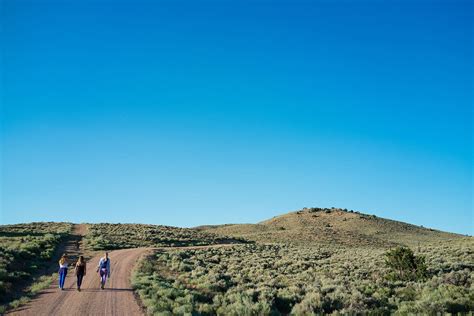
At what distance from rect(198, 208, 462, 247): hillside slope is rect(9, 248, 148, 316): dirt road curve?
5401cm

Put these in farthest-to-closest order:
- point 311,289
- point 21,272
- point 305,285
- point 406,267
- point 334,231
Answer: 1. point 334,231
2. point 406,267
3. point 21,272
4. point 305,285
5. point 311,289

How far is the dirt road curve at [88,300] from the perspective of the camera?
15.4 metres

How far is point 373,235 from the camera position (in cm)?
8738

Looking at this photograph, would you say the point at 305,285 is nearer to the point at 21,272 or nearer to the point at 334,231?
the point at 21,272

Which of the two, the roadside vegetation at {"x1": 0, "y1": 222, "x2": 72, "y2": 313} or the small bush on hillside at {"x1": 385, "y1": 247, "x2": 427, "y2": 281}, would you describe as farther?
the small bush on hillside at {"x1": 385, "y1": 247, "x2": 427, "y2": 281}

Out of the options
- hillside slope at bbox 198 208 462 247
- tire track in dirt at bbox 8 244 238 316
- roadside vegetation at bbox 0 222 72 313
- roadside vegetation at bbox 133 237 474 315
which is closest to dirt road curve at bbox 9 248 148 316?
tire track in dirt at bbox 8 244 238 316

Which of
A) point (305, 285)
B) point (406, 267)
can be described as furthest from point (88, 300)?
point (406, 267)

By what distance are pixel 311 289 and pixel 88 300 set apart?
35.1 feet

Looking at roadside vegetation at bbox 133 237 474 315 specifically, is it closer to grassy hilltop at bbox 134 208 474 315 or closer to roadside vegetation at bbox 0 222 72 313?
grassy hilltop at bbox 134 208 474 315

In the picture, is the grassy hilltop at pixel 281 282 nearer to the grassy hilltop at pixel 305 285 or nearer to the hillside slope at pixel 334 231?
the grassy hilltop at pixel 305 285

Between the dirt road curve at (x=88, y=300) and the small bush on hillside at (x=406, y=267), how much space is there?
54.1 feet

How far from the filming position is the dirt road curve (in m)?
15.4

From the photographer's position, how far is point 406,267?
2681 centimetres

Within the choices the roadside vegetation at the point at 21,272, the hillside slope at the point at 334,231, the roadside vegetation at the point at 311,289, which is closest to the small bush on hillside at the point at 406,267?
the roadside vegetation at the point at 311,289
